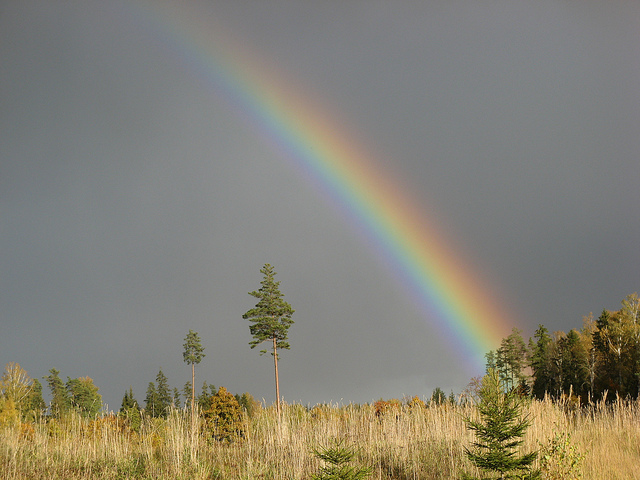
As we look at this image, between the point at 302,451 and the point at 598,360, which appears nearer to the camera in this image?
the point at 302,451

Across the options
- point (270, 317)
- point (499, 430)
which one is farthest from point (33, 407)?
point (499, 430)

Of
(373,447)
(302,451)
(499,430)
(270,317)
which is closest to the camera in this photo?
(499,430)

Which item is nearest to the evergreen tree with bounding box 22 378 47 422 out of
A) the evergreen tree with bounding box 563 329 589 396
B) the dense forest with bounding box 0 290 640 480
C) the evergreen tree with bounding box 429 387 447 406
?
the dense forest with bounding box 0 290 640 480

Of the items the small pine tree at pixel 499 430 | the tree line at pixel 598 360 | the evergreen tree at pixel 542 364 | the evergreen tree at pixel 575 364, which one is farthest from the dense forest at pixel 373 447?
the evergreen tree at pixel 542 364

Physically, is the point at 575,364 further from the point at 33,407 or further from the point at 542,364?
the point at 33,407

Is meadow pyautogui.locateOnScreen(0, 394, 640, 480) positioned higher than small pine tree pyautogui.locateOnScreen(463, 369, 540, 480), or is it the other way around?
small pine tree pyautogui.locateOnScreen(463, 369, 540, 480)

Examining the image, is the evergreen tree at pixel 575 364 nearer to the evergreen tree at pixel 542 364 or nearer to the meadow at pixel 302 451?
the evergreen tree at pixel 542 364

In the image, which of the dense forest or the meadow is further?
the meadow

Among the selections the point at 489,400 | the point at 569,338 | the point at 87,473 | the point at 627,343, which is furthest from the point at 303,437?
the point at 569,338

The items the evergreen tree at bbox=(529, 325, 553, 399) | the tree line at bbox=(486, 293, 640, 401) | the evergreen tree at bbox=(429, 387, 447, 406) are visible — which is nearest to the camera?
the evergreen tree at bbox=(429, 387, 447, 406)

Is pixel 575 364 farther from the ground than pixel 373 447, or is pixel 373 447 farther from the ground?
pixel 575 364

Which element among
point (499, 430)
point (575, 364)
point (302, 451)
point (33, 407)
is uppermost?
point (575, 364)

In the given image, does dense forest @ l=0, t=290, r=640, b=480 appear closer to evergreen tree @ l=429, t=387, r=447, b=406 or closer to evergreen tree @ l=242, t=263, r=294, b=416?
evergreen tree @ l=429, t=387, r=447, b=406

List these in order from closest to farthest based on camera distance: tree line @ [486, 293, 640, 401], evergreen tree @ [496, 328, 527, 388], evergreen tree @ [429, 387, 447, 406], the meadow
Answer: the meadow, evergreen tree @ [429, 387, 447, 406], tree line @ [486, 293, 640, 401], evergreen tree @ [496, 328, 527, 388]
